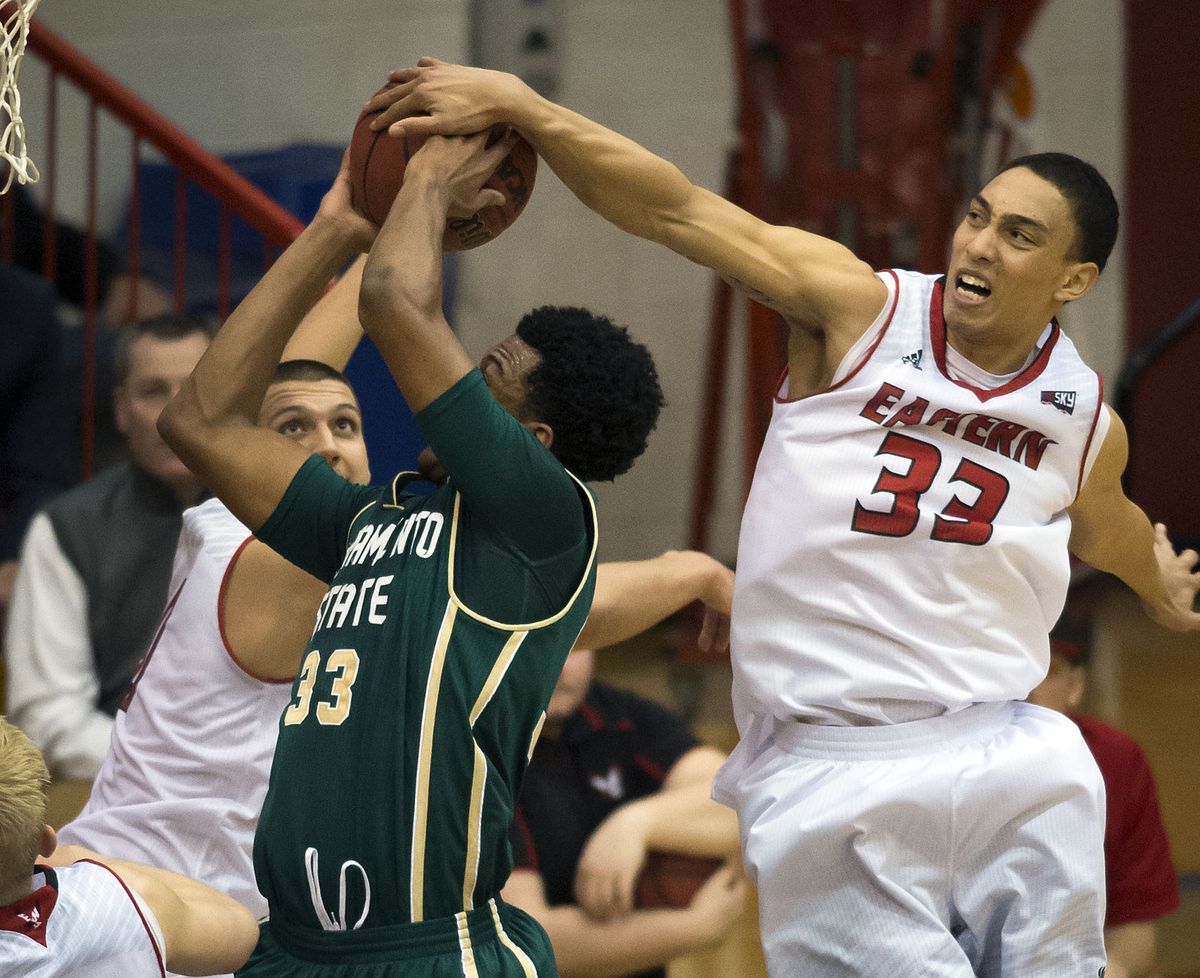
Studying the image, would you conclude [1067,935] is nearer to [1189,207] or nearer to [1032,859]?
[1032,859]

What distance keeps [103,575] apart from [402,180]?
2.24 meters

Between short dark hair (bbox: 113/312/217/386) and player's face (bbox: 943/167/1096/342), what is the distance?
90.1 inches

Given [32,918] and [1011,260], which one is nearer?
[32,918]

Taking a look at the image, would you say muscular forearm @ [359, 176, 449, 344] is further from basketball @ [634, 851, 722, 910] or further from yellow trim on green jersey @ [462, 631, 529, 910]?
basketball @ [634, 851, 722, 910]

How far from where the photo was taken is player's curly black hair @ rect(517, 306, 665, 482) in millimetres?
2512

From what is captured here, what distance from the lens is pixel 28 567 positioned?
4.51 meters

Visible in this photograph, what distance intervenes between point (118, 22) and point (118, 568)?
15.8ft

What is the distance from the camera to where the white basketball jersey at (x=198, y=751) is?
9.71ft

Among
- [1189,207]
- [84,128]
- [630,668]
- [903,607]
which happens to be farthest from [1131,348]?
[903,607]

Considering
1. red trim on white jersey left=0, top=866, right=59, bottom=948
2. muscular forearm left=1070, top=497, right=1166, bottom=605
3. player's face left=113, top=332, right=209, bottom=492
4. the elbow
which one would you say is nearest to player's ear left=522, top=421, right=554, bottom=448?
the elbow

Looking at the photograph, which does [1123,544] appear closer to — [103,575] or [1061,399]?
[1061,399]

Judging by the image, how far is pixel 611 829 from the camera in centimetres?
397

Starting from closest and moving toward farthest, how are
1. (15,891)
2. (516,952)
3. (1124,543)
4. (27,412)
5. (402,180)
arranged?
(15,891)
(516,952)
(402,180)
(1124,543)
(27,412)

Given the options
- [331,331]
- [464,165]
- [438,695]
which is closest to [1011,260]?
[464,165]
